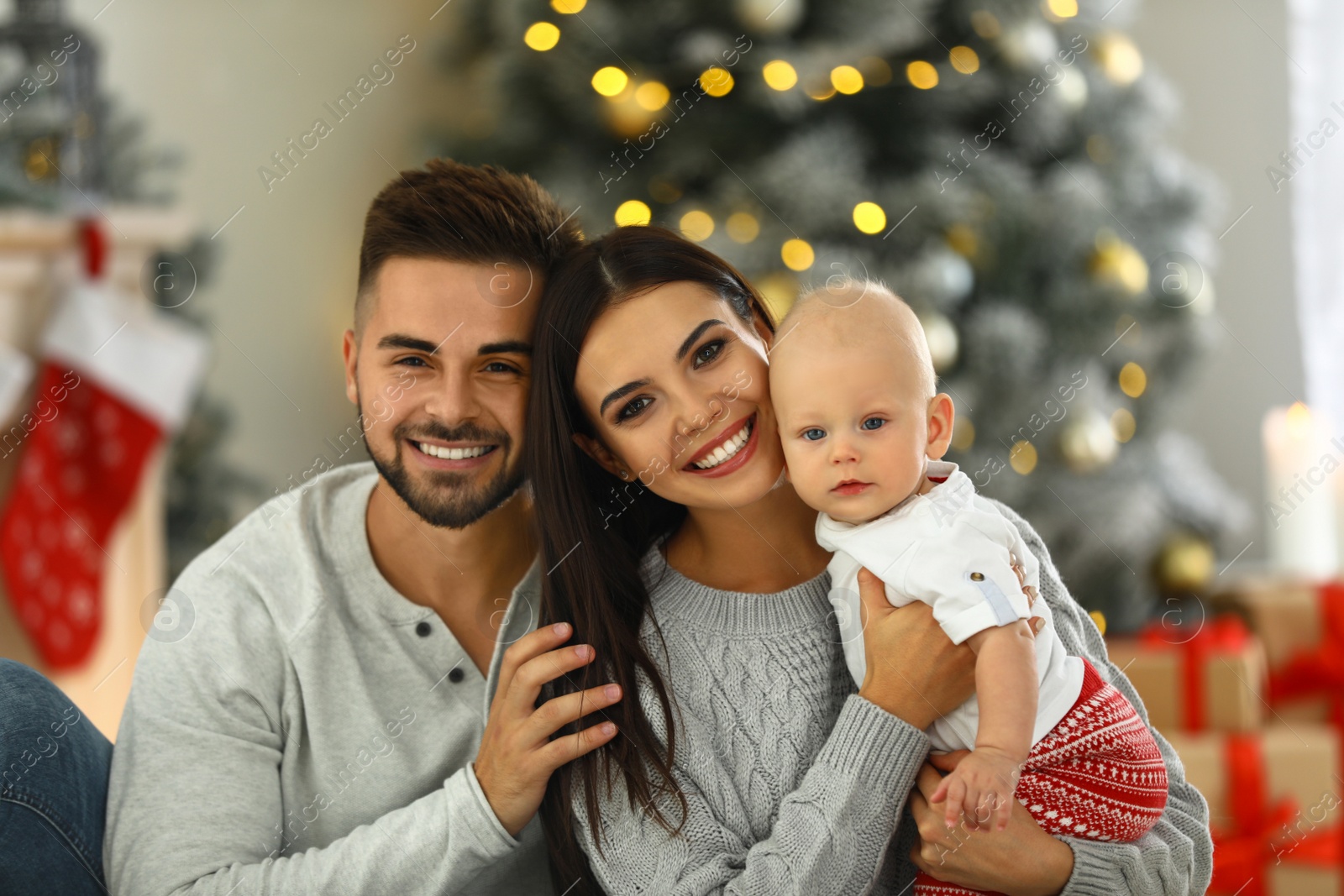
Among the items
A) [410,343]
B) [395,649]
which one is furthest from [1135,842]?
[410,343]

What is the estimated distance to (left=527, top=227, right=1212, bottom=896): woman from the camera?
1070 mm

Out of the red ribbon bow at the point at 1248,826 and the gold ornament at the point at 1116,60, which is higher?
the gold ornament at the point at 1116,60

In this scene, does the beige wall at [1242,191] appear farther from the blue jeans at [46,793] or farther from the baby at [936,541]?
the blue jeans at [46,793]

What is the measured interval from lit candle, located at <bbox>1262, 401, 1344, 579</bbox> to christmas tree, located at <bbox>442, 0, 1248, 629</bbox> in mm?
211

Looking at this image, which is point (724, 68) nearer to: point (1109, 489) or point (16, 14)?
point (1109, 489)

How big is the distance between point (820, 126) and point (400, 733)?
156 centimetres

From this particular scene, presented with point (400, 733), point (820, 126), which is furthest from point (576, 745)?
point (820, 126)

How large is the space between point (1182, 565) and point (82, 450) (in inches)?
101

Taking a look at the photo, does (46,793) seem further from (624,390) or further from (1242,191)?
(1242,191)

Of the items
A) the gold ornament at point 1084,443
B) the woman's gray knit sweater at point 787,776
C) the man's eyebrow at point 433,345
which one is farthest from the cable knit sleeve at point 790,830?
the gold ornament at point 1084,443

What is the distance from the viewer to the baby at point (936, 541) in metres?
1.02

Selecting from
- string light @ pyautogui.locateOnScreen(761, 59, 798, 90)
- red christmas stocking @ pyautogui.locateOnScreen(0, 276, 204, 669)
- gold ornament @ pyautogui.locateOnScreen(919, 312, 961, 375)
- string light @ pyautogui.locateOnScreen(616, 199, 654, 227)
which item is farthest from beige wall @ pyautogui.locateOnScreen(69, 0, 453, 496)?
gold ornament @ pyautogui.locateOnScreen(919, 312, 961, 375)

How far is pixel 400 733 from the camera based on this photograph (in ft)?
4.11

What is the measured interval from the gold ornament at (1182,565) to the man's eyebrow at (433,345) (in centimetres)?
204
